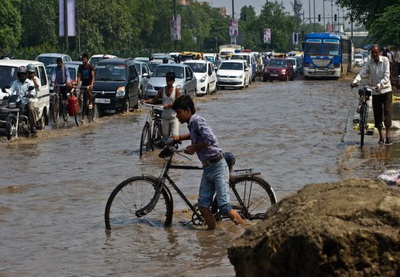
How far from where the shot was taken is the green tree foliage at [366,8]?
50456mm

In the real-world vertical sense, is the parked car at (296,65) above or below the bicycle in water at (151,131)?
above

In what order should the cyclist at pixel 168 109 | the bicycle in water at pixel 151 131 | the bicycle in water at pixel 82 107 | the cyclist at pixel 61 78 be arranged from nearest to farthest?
the cyclist at pixel 168 109, the bicycle in water at pixel 151 131, the bicycle in water at pixel 82 107, the cyclist at pixel 61 78

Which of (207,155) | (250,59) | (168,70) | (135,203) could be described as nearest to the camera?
(207,155)

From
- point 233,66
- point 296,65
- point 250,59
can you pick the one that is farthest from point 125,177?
point 296,65

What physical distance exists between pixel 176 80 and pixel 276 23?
306ft

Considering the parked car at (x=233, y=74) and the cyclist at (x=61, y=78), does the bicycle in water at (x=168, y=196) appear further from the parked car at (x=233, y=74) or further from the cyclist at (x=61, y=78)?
the parked car at (x=233, y=74)

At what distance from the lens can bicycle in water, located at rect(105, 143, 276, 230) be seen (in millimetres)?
10203

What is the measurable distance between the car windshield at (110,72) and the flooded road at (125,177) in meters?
1.27

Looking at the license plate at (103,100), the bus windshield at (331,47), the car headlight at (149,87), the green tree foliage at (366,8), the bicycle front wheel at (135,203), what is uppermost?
the green tree foliage at (366,8)

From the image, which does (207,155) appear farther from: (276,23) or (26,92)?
(276,23)

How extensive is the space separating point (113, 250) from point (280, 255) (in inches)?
168

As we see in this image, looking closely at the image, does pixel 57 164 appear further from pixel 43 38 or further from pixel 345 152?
pixel 43 38

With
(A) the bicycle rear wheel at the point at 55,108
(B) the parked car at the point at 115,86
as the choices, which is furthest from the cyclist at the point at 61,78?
(B) the parked car at the point at 115,86

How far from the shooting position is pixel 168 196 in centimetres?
1039
